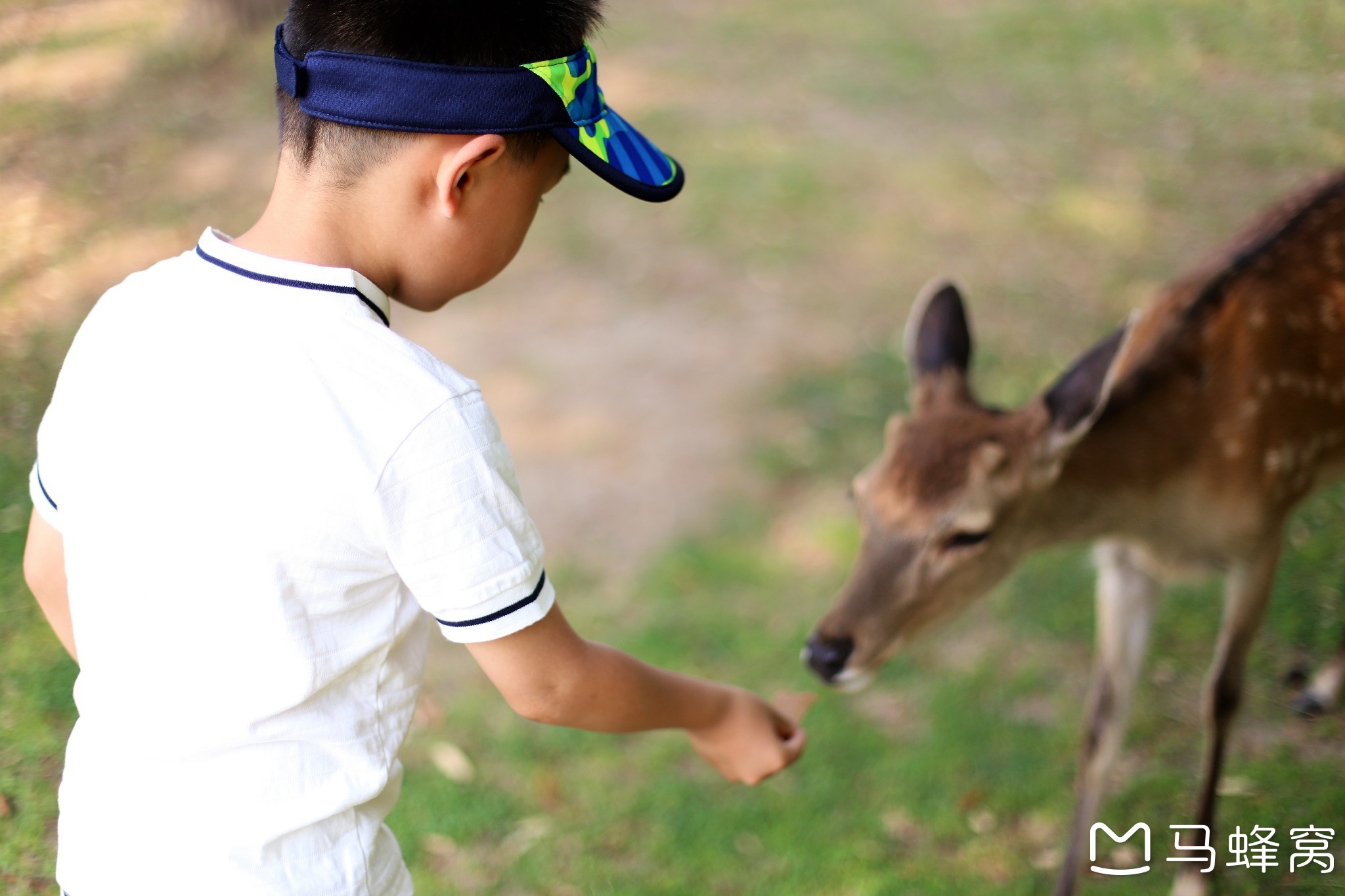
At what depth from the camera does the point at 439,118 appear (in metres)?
1.43

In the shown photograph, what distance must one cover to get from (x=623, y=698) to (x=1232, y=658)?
226 cm

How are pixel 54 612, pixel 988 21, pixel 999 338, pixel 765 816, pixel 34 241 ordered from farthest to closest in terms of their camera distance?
pixel 988 21 < pixel 999 338 < pixel 34 241 < pixel 765 816 < pixel 54 612

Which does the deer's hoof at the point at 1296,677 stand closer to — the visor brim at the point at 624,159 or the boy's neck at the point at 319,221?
the visor brim at the point at 624,159

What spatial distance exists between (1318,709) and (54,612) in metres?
3.68

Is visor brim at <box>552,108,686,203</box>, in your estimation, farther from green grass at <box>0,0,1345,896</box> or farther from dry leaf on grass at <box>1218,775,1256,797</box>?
dry leaf on grass at <box>1218,775,1256,797</box>

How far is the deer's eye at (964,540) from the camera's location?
118 inches

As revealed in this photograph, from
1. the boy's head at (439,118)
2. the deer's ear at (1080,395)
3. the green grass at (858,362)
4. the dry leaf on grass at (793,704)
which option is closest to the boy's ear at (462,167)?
the boy's head at (439,118)

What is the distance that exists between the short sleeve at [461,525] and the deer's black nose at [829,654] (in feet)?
5.13

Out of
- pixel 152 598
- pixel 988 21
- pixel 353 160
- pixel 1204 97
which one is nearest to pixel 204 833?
pixel 152 598

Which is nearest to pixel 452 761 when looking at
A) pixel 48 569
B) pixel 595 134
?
pixel 48 569

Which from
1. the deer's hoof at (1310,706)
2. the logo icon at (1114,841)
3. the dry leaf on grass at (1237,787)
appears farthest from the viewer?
the deer's hoof at (1310,706)

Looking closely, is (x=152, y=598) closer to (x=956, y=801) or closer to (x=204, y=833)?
(x=204, y=833)

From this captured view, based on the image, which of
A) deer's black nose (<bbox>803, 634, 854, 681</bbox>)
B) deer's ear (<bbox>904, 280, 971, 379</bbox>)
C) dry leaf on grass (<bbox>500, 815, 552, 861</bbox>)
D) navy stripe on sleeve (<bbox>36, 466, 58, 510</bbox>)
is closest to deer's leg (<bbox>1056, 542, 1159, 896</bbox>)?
deer's ear (<bbox>904, 280, 971, 379</bbox>)

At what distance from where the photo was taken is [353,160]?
148 centimetres
